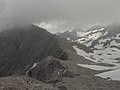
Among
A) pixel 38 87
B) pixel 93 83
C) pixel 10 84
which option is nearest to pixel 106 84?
pixel 93 83

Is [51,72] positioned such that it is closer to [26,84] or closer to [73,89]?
[73,89]

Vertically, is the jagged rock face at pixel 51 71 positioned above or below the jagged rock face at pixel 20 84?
above

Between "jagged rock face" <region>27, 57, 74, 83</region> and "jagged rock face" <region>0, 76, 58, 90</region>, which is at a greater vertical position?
"jagged rock face" <region>27, 57, 74, 83</region>

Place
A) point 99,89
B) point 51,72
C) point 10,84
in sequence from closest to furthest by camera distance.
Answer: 1. point 10,84
2. point 99,89
3. point 51,72

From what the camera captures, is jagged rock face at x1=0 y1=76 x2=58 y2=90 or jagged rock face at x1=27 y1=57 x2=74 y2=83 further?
jagged rock face at x1=27 y1=57 x2=74 y2=83

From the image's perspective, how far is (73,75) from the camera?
62.3 m

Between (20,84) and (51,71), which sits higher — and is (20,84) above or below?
below

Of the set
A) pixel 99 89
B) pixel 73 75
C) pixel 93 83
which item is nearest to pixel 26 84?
pixel 99 89

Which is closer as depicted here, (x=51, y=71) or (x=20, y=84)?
(x=20, y=84)

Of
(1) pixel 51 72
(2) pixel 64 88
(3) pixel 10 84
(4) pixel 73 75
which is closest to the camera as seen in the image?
(3) pixel 10 84

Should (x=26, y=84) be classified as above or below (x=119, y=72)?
below

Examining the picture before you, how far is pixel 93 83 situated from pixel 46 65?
28.0 m

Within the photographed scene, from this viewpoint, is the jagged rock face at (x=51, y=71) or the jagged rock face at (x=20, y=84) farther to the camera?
the jagged rock face at (x=51, y=71)

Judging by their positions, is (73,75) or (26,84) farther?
(73,75)
